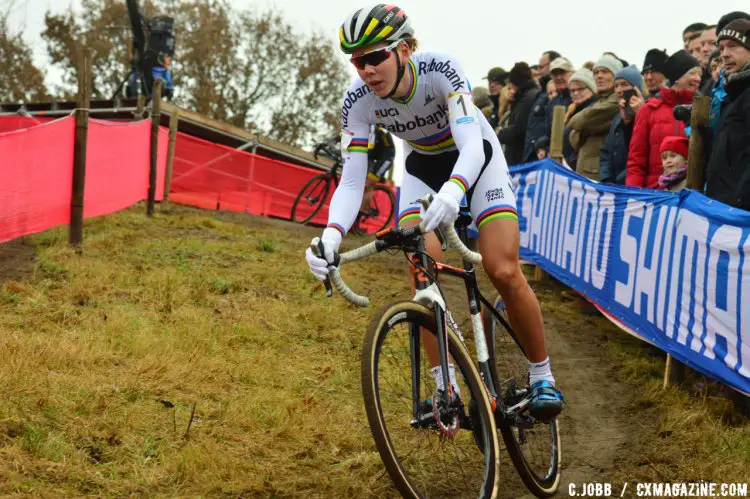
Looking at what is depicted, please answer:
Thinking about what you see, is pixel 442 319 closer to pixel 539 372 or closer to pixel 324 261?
pixel 324 261

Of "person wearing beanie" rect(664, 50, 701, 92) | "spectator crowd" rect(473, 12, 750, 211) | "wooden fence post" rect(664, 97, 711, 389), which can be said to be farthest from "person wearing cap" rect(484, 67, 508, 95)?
"wooden fence post" rect(664, 97, 711, 389)

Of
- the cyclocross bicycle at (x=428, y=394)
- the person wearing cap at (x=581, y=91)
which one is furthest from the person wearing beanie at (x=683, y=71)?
the cyclocross bicycle at (x=428, y=394)

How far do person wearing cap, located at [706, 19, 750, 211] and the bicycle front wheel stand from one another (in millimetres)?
3130

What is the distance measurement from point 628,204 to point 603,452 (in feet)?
10.1

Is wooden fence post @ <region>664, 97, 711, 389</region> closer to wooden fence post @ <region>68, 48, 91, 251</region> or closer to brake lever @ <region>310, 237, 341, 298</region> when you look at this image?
brake lever @ <region>310, 237, 341, 298</region>

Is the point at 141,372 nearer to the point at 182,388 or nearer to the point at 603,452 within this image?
the point at 182,388

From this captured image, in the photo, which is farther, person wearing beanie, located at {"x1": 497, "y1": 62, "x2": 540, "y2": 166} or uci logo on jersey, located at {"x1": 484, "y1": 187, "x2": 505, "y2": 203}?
person wearing beanie, located at {"x1": 497, "y1": 62, "x2": 540, "y2": 166}

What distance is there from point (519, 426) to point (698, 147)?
132 inches

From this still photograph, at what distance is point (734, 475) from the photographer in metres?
4.62

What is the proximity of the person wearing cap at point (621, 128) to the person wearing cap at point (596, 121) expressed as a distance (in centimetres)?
30

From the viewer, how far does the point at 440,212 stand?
378cm

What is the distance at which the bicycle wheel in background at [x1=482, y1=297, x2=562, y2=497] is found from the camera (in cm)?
443

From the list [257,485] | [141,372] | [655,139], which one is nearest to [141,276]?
[141,372]

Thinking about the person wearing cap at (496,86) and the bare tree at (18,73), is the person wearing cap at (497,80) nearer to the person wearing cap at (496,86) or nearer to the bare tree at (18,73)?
the person wearing cap at (496,86)
